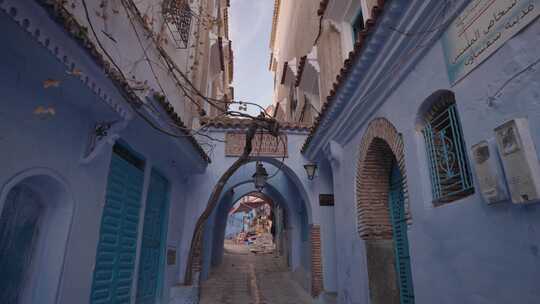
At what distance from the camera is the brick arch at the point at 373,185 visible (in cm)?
497

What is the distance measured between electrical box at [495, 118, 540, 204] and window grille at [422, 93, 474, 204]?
2.33 ft

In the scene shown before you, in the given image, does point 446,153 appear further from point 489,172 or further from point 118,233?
point 118,233

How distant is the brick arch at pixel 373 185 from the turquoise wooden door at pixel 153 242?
384 cm

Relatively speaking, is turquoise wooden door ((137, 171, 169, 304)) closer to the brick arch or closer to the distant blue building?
the brick arch

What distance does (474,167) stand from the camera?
8.76 feet

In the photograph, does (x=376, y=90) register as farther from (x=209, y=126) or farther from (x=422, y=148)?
(x=209, y=126)

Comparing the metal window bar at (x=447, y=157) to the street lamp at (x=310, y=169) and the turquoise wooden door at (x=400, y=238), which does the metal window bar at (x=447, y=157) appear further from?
the street lamp at (x=310, y=169)

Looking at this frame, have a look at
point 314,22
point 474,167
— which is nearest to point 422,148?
point 474,167

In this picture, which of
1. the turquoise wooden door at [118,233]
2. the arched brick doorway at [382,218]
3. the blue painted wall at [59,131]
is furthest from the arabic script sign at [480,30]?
the turquoise wooden door at [118,233]

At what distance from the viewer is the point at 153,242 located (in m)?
6.41

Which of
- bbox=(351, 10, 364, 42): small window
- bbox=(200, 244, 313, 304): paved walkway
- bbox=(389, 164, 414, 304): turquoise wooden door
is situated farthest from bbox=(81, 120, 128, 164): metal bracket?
bbox=(200, 244, 313, 304): paved walkway

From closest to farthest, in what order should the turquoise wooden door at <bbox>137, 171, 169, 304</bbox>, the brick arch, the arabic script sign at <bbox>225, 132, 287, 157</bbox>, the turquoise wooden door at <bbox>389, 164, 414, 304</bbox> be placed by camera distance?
the turquoise wooden door at <bbox>389, 164, 414, 304</bbox> → the brick arch → the turquoise wooden door at <bbox>137, 171, 169, 304</bbox> → the arabic script sign at <bbox>225, 132, 287, 157</bbox>

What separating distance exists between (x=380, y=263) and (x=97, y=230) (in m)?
4.00

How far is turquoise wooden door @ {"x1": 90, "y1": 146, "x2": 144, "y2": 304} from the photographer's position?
4.47m
